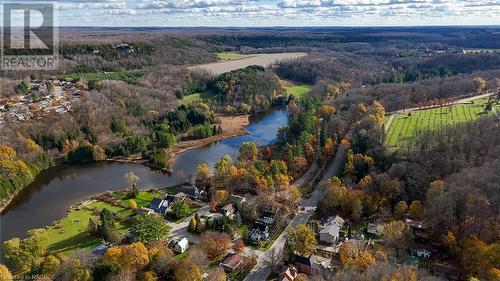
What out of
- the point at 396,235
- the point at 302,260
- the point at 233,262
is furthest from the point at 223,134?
the point at 396,235

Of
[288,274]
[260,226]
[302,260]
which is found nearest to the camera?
[288,274]

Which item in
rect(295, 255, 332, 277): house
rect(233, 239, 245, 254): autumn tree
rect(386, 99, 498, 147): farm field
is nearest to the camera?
rect(295, 255, 332, 277): house

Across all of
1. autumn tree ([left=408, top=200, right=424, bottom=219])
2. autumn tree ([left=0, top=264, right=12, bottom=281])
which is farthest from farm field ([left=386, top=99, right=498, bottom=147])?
autumn tree ([left=0, top=264, right=12, bottom=281])

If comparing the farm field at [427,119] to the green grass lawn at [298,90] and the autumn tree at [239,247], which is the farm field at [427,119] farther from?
the green grass lawn at [298,90]

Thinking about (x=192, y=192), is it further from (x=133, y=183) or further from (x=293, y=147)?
(x=293, y=147)

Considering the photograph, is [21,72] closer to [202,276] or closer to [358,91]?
[358,91]

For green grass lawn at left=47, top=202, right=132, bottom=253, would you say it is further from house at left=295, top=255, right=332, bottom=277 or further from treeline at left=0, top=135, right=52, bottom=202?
house at left=295, top=255, right=332, bottom=277

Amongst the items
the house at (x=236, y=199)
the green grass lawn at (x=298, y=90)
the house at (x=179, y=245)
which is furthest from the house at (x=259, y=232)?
the green grass lawn at (x=298, y=90)
